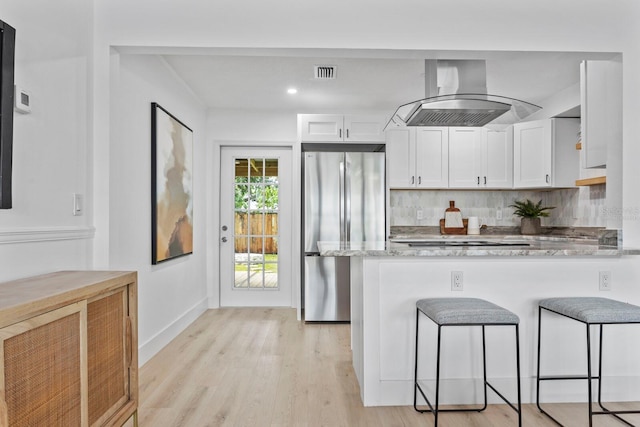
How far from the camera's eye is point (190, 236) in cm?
425

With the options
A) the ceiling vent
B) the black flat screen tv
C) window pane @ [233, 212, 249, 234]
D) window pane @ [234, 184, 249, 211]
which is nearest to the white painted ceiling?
the ceiling vent

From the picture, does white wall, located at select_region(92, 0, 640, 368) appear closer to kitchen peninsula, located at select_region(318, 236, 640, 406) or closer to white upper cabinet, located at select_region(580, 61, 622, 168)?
white upper cabinet, located at select_region(580, 61, 622, 168)

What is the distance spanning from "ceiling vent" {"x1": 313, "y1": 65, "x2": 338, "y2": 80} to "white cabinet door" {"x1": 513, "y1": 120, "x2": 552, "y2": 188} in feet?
7.55

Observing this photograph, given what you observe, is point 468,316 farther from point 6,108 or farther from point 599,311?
point 6,108

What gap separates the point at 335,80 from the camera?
3.88 m

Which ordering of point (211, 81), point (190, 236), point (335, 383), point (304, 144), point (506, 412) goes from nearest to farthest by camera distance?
point (506, 412)
point (335, 383)
point (211, 81)
point (190, 236)
point (304, 144)

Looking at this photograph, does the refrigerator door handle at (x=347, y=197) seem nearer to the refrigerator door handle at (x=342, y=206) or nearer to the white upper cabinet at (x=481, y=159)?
the refrigerator door handle at (x=342, y=206)

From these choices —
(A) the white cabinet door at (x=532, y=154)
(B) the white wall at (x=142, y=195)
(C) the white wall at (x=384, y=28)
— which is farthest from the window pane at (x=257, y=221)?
(A) the white cabinet door at (x=532, y=154)

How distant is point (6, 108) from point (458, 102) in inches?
89.9

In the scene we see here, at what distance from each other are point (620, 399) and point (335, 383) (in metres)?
1.70

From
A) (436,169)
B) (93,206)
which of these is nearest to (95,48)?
(93,206)

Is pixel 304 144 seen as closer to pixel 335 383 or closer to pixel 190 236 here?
pixel 190 236

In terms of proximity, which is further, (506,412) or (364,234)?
(364,234)

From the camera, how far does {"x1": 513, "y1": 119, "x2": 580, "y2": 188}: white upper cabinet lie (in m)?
4.35
